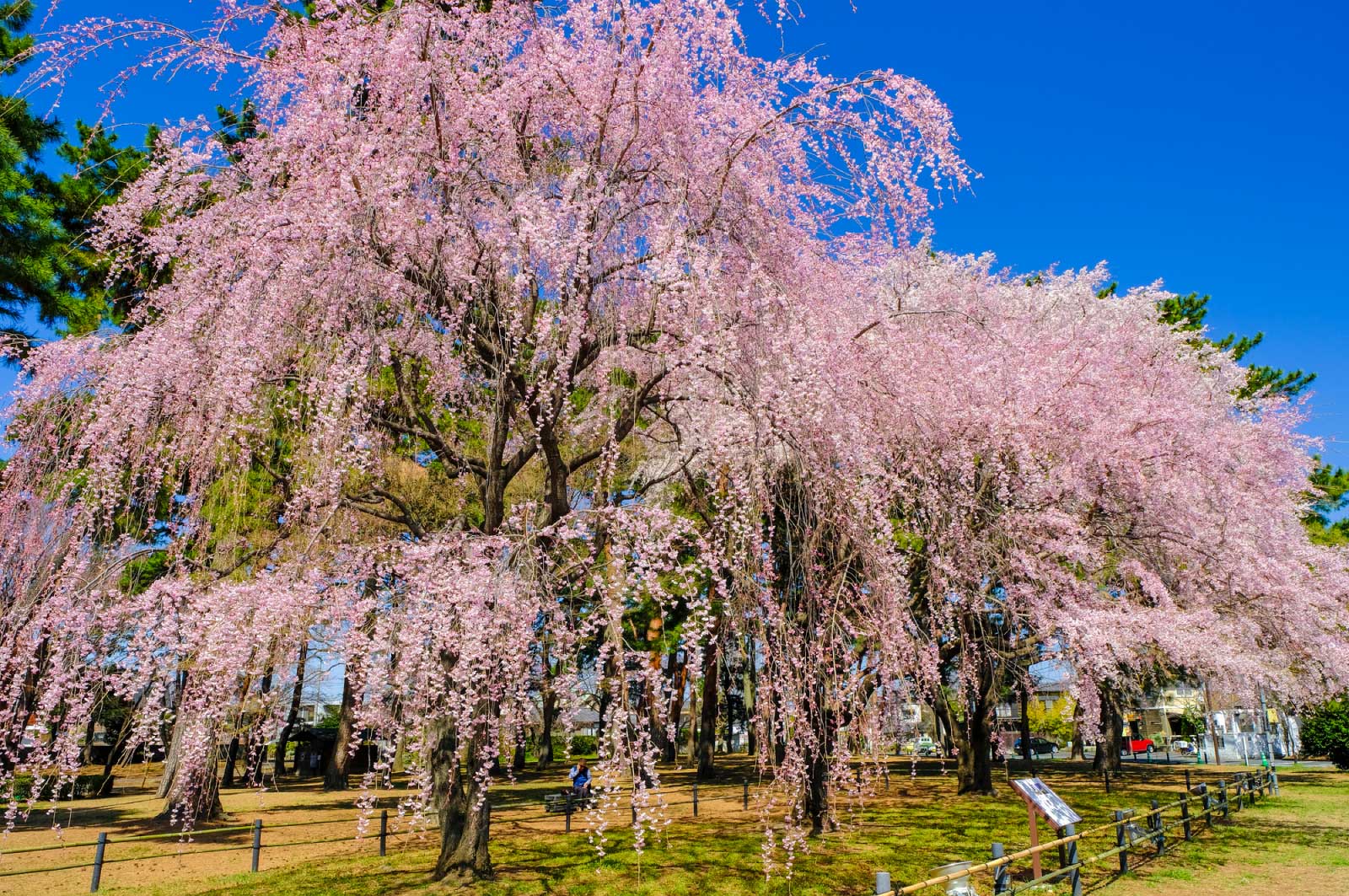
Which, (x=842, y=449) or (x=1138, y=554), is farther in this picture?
(x=1138, y=554)

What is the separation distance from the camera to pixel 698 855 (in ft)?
35.1

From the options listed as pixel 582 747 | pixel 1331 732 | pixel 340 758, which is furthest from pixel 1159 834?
pixel 582 747

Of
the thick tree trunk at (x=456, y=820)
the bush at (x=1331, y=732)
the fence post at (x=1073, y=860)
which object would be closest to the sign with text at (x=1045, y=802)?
the fence post at (x=1073, y=860)

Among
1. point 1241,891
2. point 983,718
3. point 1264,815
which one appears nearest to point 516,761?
point 983,718

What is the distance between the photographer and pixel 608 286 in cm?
703

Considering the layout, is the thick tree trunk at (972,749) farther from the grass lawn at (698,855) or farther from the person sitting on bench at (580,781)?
the person sitting on bench at (580,781)

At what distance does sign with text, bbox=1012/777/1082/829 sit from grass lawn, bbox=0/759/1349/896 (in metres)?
2.17

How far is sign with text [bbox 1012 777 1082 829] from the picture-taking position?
23.7 feet

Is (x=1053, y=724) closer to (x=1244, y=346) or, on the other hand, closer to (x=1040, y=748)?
(x=1040, y=748)

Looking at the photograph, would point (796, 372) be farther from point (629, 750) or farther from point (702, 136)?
point (629, 750)

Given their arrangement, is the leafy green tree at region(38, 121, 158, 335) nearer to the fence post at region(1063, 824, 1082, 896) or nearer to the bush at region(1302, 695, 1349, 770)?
the fence post at region(1063, 824, 1082, 896)

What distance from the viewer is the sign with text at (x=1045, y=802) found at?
23.7 feet

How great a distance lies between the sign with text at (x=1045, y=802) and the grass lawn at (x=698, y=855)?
2167mm

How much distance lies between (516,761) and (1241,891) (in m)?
25.6
